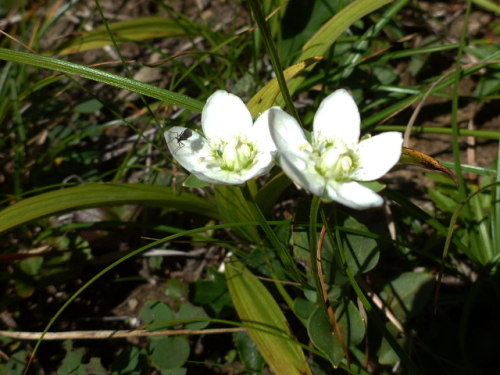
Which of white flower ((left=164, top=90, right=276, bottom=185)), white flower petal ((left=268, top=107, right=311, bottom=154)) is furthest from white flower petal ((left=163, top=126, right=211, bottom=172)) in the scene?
white flower petal ((left=268, top=107, right=311, bottom=154))

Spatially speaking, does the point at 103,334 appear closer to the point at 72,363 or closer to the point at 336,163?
the point at 72,363

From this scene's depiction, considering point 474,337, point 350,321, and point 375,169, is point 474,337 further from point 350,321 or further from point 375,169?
point 375,169

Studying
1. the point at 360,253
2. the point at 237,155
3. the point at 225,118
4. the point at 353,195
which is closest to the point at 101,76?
the point at 225,118

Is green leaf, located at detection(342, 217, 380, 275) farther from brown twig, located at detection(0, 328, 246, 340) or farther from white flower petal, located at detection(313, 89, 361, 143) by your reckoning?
brown twig, located at detection(0, 328, 246, 340)

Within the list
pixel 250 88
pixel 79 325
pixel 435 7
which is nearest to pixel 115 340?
pixel 79 325

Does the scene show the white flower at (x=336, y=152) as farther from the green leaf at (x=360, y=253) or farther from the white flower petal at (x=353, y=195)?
the green leaf at (x=360, y=253)

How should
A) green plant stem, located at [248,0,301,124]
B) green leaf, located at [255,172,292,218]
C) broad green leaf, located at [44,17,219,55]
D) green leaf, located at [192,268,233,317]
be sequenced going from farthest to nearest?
broad green leaf, located at [44,17,219,55] < green leaf, located at [192,268,233,317] < green leaf, located at [255,172,292,218] < green plant stem, located at [248,0,301,124]
